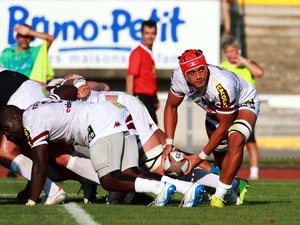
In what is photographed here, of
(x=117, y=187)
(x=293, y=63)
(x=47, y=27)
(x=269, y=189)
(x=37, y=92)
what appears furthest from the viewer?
(x=293, y=63)

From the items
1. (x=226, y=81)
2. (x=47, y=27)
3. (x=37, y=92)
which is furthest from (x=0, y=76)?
(x=47, y=27)

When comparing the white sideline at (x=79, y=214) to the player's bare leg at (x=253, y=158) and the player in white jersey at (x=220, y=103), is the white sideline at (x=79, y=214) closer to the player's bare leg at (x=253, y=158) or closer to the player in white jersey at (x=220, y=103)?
the player in white jersey at (x=220, y=103)

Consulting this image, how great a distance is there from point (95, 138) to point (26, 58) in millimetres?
5395

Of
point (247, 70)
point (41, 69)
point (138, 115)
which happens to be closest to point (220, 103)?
point (138, 115)

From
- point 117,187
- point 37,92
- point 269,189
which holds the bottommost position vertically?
point 269,189

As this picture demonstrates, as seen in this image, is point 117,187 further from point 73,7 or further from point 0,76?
point 73,7

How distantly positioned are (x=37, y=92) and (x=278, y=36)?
15.9 m

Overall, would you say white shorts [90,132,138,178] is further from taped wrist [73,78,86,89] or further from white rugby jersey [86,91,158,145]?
taped wrist [73,78,86,89]

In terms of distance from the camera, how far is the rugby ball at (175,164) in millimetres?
11172

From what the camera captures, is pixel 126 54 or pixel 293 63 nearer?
pixel 126 54

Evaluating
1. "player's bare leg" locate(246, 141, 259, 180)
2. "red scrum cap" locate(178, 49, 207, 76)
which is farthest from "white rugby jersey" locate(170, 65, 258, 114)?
"player's bare leg" locate(246, 141, 259, 180)

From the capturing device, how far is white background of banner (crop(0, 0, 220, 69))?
78.4 feet

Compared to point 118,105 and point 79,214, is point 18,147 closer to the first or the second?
point 118,105

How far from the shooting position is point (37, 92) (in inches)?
465
